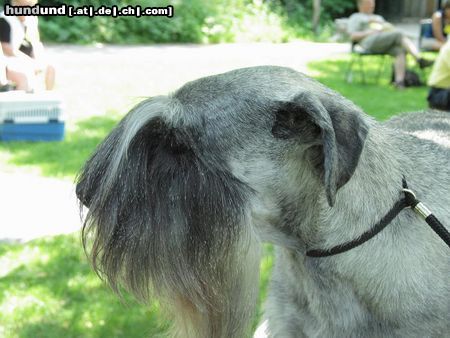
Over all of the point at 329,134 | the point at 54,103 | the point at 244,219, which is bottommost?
the point at 54,103

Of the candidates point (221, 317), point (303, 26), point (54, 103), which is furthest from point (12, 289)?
point (303, 26)

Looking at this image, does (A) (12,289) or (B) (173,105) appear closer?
(B) (173,105)

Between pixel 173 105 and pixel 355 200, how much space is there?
758 millimetres

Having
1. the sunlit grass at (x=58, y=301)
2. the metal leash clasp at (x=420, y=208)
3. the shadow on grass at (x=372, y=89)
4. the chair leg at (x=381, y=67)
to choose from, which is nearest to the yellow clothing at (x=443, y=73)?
the shadow on grass at (x=372, y=89)

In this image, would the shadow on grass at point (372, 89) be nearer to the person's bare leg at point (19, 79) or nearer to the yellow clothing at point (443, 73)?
the yellow clothing at point (443, 73)

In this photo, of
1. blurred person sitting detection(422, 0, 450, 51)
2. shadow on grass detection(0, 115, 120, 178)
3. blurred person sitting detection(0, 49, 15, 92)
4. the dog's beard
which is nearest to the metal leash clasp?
the dog's beard

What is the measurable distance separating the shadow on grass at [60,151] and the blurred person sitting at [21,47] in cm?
66

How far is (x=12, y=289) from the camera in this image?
4160mm

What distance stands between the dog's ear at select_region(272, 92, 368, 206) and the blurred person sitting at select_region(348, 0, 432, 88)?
9510 mm

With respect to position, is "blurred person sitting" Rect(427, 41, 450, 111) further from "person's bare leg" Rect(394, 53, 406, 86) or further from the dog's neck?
"person's bare leg" Rect(394, 53, 406, 86)

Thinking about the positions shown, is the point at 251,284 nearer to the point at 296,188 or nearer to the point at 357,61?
the point at 296,188

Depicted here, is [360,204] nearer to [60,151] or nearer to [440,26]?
[60,151]

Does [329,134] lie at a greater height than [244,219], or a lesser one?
greater

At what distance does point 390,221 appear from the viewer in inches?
99.5
